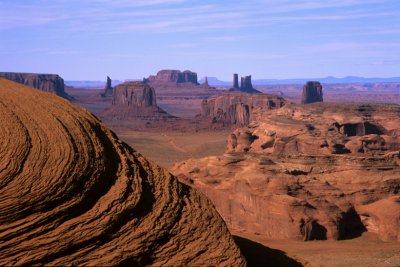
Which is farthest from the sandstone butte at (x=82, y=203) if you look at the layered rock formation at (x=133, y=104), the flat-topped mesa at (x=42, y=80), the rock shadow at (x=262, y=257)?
the flat-topped mesa at (x=42, y=80)

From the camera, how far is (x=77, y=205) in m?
10.1

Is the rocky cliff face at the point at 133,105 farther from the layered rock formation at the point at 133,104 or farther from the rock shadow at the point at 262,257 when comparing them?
the rock shadow at the point at 262,257

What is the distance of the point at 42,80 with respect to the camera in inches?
6038

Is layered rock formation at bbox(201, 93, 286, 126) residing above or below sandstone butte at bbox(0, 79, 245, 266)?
below

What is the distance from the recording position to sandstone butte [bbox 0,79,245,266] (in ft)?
30.4

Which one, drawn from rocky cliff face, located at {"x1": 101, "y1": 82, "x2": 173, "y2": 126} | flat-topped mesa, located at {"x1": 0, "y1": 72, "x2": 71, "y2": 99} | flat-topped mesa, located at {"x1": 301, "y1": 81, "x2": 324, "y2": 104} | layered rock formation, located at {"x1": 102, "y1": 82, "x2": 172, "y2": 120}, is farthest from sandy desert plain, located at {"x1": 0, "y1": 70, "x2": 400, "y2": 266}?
flat-topped mesa, located at {"x1": 0, "y1": 72, "x2": 71, "y2": 99}

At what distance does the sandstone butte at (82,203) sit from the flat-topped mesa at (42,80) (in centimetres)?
14538

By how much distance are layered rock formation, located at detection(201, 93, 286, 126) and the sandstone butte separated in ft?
281

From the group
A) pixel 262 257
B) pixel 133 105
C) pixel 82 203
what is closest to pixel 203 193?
pixel 262 257

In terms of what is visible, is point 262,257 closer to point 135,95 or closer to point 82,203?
point 82,203

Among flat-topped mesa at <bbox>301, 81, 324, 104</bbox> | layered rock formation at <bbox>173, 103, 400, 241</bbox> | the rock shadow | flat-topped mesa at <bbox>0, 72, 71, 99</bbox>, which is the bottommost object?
layered rock formation at <bbox>173, 103, 400, 241</bbox>

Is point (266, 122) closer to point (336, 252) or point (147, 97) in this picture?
point (336, 252)

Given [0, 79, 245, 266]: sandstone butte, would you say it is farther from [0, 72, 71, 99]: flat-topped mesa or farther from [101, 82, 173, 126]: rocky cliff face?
[0, 72, 71, 99]: flat-topped mesa

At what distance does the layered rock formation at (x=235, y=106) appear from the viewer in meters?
100
